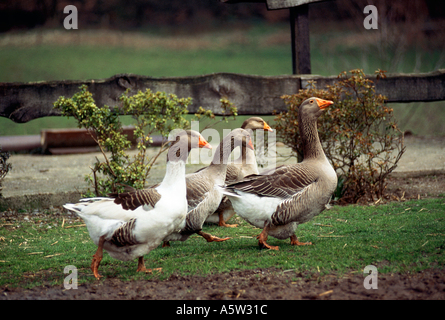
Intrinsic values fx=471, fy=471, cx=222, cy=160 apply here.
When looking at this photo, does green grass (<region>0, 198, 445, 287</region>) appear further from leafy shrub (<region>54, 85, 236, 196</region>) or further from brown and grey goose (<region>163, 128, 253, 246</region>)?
leafy shrub (<region>54, 85, 236, 196</region>)

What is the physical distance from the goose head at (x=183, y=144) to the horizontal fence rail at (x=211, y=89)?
250cm

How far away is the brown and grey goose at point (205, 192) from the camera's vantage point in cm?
456

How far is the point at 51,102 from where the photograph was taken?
6324mm

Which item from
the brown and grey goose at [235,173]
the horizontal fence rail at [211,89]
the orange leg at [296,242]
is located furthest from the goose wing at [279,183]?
the horizontal fence rail at [211,89]

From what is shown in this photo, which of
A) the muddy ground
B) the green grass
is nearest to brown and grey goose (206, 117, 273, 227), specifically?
the green grass

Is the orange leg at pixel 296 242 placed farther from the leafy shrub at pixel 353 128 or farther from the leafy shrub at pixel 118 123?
the leafy shrub at pixel 118 123

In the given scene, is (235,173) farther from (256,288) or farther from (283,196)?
(256,288)

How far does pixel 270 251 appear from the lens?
4.32 metres

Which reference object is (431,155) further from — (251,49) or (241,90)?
(251,49)

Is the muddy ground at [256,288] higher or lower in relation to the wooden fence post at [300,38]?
lower

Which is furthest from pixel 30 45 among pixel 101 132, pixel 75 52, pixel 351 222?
pixel 351 222

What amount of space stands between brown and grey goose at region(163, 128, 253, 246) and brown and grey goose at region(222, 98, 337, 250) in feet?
0.95

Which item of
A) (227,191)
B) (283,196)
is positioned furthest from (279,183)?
(227,191)

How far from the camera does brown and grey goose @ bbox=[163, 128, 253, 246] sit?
4.56 m
